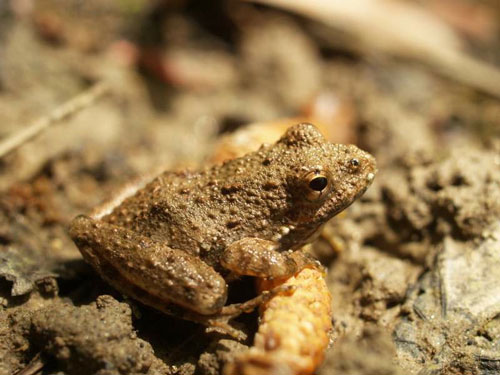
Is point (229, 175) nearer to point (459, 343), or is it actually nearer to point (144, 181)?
point (144, 181)

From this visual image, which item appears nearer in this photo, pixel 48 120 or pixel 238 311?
pixel 238 311

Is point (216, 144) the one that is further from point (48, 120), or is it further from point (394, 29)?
point (394, 29)

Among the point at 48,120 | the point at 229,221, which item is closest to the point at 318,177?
the point at 229,221

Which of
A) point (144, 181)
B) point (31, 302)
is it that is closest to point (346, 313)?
point (144, 181)

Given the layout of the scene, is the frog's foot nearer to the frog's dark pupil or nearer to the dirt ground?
the dirt ground

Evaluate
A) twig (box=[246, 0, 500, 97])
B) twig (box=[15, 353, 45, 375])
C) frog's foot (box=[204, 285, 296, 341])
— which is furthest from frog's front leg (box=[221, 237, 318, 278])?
twig (box=[246, 0, 500, 97])

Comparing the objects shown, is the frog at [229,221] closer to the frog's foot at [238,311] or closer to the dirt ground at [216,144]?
the frog's foot at [238,311]
